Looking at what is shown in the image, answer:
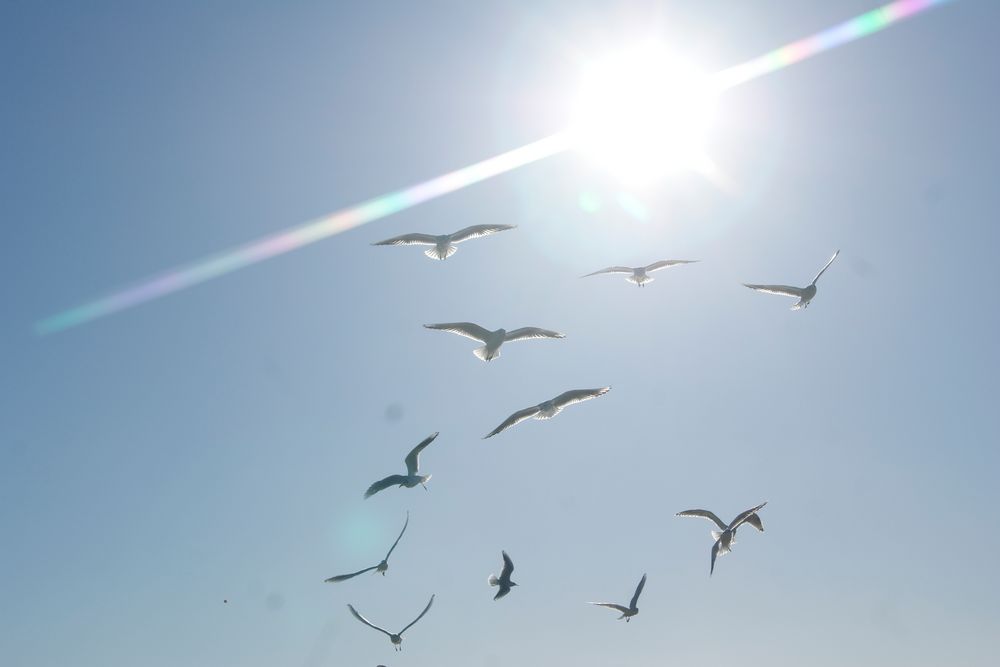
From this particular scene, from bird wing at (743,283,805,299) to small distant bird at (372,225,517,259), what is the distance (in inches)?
484

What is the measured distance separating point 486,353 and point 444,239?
558cm

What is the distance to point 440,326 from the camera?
1215 inches

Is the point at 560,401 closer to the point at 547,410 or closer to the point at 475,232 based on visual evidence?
the point at 547,410

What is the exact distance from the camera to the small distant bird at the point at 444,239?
32.8 m

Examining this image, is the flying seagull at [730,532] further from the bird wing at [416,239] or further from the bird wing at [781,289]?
the bird wing at [416,239]

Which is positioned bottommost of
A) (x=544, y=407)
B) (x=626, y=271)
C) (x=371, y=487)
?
(x=371, y=487)

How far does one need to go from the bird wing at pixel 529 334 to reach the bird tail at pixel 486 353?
0.67 m

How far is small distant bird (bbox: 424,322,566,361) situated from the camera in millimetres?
31234

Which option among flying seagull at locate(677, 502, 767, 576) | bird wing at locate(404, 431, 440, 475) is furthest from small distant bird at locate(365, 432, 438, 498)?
flying seagull at locate(677, 502, 767, 576)

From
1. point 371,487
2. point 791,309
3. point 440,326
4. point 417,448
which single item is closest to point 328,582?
point 371,487

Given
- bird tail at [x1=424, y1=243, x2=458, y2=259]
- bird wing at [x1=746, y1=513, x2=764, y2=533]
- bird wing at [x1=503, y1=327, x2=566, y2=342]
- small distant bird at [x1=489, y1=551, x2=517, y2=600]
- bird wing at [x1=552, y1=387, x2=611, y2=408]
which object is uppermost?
bird tail at [x1=424, y1=243, x2=458, y2=259]

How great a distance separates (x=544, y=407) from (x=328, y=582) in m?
11.8

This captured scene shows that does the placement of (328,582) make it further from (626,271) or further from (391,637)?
(626,271)

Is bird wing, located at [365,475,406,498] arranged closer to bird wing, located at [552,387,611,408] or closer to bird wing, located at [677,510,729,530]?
bird wing, located at [552,387,611,408]
